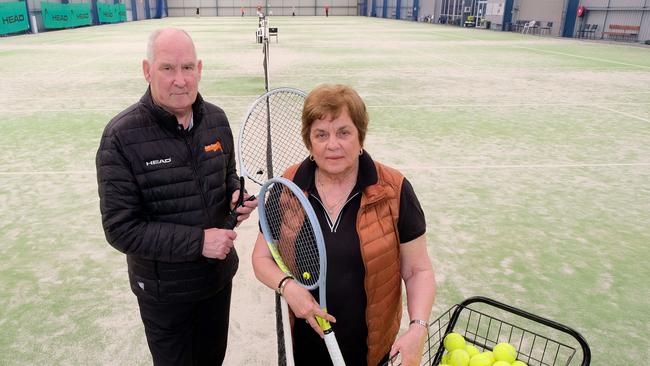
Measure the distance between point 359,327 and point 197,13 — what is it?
224 feet

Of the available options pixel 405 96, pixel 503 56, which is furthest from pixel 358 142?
pixel 503 56

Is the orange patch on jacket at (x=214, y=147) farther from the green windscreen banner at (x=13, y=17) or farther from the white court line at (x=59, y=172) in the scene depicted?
the green windscreen banner at (x=13, y=17)

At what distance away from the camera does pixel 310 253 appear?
1.95 m

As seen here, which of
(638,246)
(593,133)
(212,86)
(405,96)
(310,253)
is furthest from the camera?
(212,86)

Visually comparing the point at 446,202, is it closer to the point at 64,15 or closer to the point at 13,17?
the point at 13,17

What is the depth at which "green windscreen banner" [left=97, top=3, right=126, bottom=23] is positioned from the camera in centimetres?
4247

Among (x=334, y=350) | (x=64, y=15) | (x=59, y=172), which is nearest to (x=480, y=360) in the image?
(x=334, y=350)

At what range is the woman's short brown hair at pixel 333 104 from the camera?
1.90 m

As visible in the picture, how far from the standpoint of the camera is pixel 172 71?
6.89 ft

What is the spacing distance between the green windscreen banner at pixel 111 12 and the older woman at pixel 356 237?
154 feet

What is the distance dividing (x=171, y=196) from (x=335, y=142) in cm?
84

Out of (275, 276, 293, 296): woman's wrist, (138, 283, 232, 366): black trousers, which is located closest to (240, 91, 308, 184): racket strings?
(138, 283, 232, 366): black trousers

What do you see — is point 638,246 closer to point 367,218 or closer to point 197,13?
point 367,218

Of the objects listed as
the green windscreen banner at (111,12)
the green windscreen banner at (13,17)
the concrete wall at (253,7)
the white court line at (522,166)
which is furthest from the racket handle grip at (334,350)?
the concrete wall at (253,7)
